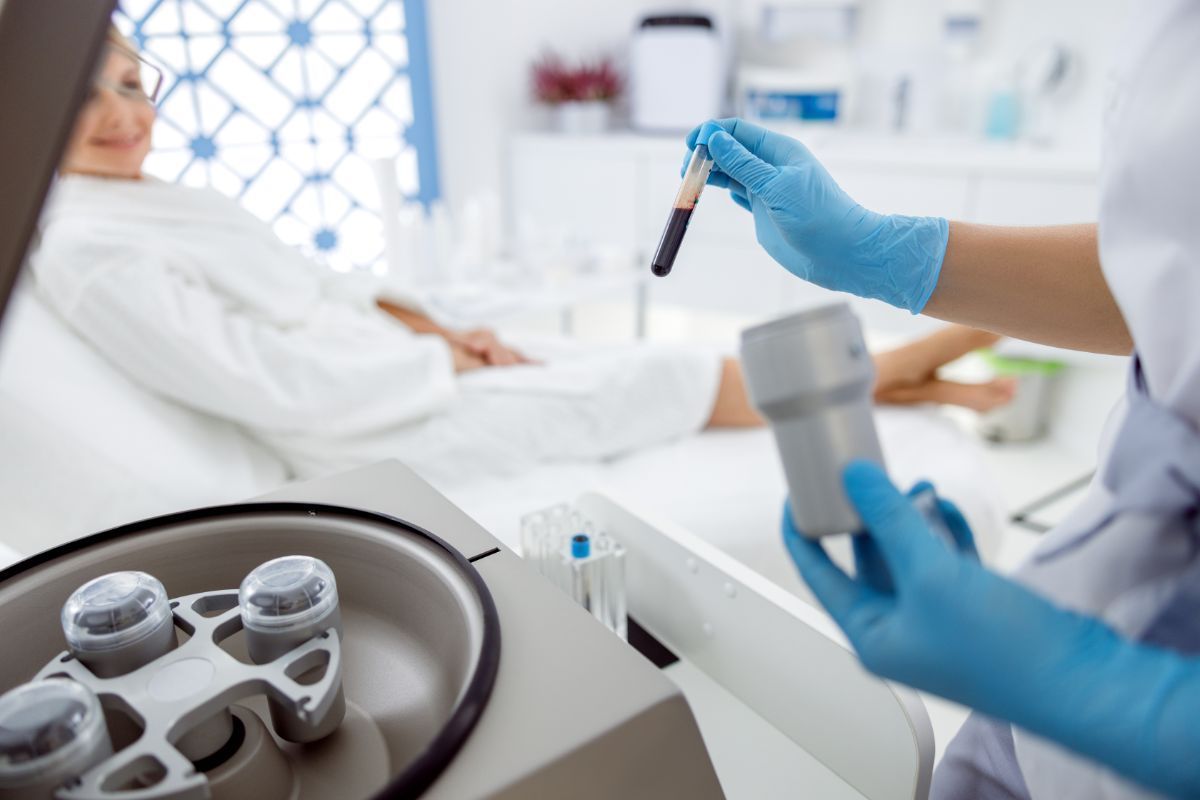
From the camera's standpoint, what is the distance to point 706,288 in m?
2.78

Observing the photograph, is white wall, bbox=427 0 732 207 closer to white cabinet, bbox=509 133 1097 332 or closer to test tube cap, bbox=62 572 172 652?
white cabinet, bbox=509 133 1097 332

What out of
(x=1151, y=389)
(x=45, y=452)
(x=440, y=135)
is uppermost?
(x=440, y=135)

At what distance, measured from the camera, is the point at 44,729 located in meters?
0.37

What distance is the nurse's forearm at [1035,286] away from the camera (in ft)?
2.29

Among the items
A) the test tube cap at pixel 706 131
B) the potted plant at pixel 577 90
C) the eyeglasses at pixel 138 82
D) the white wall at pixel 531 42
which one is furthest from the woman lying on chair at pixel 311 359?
the potted plant at pixel 577 90

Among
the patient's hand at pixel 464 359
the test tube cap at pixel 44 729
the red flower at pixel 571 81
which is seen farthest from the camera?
the red flower at pixel 571 81

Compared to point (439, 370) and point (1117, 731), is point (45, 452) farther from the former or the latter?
point (1117, 731)

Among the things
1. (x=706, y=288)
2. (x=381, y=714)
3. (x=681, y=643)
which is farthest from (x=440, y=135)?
(x=381, y=714)

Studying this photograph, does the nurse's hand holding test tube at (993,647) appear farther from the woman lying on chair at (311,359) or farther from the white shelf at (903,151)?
the white shelf at (903,151)

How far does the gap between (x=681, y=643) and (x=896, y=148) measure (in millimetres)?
2044

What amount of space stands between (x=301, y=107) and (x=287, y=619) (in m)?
2.45

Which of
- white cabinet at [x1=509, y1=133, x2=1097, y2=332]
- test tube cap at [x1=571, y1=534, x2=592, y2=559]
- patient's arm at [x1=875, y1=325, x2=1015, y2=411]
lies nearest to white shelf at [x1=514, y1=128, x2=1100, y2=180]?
white cabinet at [x1=509, y1=133, x2=1097, y2=332]

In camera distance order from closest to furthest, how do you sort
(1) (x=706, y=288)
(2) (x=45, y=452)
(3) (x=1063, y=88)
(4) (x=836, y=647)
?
(4) (x=836, y=647) → (2) (x=45, y=452) → (3) (x=1063, y=88) → (1) (x=706, y=288)

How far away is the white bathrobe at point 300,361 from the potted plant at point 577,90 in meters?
1.54
